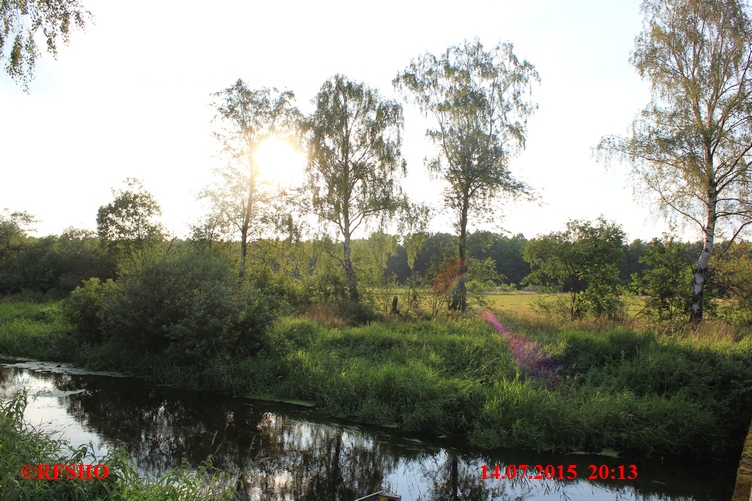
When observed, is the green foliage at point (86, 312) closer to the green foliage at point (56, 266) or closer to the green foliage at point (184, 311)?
the green foliage at point (184, 311)

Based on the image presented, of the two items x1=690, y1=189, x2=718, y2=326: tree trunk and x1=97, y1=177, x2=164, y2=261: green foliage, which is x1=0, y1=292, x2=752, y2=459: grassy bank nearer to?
x1=690, y1=189, x2=718, y2=326: tree trunk

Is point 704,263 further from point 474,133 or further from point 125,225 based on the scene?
point 125,225

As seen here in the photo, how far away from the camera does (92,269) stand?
33.7 metres

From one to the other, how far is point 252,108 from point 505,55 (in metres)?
13.3

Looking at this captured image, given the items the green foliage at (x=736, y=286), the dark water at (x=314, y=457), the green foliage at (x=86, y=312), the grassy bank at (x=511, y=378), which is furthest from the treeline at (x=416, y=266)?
the dark water at (x=314, y=457)

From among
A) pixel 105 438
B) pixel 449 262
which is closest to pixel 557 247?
pixel 449 262

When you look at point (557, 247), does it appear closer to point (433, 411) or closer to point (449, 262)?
point (449, 262)

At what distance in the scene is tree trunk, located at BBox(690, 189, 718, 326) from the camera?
1622 cm

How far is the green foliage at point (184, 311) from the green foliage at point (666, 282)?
13750 mm

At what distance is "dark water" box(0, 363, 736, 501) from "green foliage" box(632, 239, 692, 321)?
379 inches

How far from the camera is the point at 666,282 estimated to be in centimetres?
1727

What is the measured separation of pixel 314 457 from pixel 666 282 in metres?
14.9

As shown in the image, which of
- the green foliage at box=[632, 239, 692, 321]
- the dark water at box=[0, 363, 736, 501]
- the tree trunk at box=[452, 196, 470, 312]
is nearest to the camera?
the dark water at box=[0, 363, 736, 501]

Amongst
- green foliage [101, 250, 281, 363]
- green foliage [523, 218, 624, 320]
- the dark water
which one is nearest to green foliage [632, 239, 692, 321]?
green foliage [523, 218, 624, 320]
